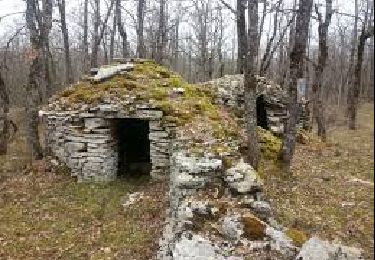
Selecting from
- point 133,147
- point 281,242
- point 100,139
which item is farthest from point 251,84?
point 133,147

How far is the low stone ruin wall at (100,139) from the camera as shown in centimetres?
1038

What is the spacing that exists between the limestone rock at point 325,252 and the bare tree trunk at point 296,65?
13.7ft

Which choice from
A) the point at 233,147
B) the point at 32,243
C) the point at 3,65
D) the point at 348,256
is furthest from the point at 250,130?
the point at 3,65

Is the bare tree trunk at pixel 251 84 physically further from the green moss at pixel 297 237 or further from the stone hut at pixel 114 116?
the green moss at pixel 297 237

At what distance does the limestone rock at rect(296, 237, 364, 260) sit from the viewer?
19.6ft

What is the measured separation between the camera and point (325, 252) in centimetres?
602

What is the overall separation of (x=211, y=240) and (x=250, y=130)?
11.3 feet

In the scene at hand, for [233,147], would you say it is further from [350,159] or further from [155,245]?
[350,159]

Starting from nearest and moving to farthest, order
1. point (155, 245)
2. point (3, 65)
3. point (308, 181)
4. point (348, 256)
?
point (348, 256), point (155, 245), point (308, 181), point (3, 65)

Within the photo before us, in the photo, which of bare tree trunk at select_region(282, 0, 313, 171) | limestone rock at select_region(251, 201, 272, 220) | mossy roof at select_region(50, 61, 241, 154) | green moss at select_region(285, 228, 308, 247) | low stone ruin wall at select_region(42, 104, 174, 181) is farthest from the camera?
low stone ruin wall at select_region(42, 104, 174, 181)

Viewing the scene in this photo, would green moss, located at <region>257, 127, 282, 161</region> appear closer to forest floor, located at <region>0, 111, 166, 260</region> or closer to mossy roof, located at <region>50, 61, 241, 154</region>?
mossy roof, located at <region>50, 61, 241, 154</region>

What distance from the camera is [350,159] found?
492 inches

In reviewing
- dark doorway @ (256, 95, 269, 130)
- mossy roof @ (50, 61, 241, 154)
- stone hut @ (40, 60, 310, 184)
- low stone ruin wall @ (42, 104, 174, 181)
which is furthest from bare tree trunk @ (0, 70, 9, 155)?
dark doorway @ (256, 95, 269, 130)

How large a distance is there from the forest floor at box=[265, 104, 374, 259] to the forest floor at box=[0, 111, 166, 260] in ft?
7.87
